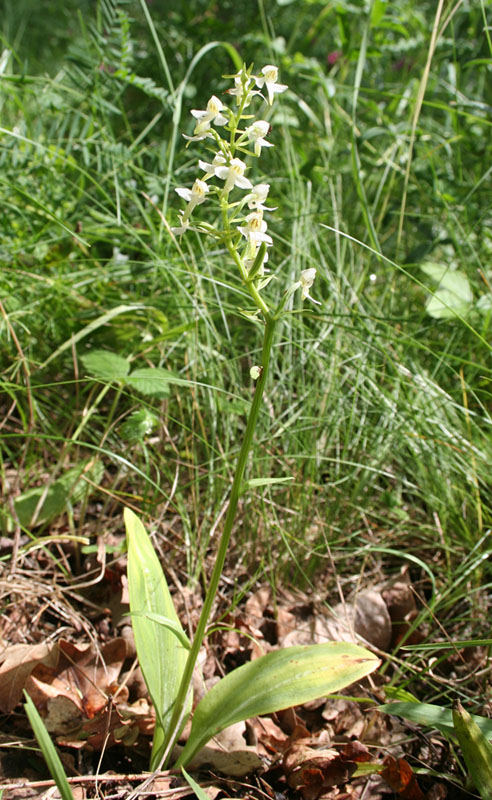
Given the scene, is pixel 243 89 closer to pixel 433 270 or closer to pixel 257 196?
pixel 257 196

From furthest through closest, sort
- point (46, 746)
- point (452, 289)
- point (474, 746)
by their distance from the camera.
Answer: point (452, 289), point (474, 746), point (46, 746)

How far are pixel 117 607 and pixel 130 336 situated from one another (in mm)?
723

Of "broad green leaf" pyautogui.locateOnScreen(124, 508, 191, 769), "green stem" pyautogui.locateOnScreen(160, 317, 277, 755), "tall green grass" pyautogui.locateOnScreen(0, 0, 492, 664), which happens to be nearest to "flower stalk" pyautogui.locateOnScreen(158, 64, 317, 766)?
"green stem" pyautogui.locateOnScreen(160, 317, 277, 755)

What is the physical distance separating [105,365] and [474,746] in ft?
3.39

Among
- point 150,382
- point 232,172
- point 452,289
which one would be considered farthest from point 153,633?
point 452,289

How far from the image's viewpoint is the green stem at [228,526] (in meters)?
0.89

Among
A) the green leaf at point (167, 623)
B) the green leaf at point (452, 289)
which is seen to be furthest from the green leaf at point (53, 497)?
the green leaf at point (452, 289)

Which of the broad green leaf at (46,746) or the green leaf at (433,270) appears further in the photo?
the green leaf at (433,270)

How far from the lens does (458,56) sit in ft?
7.80

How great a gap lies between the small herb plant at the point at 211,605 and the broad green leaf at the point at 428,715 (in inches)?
4.5

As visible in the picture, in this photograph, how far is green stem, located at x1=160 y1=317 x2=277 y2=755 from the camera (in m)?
0.89

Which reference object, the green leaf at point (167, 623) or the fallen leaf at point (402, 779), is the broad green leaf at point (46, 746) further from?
the fallen leaf at point (402, 779)

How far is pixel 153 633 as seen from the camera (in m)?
1.09

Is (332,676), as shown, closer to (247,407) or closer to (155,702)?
(155,702)
